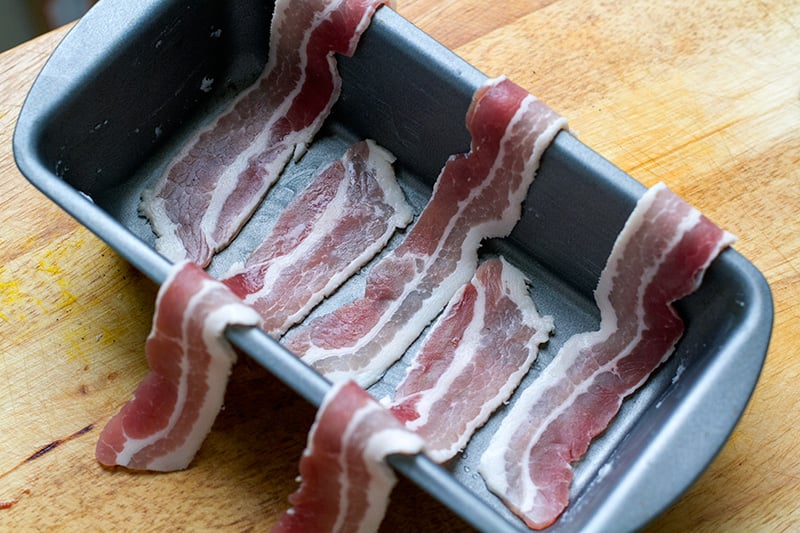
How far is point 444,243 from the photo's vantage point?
86.8 inches

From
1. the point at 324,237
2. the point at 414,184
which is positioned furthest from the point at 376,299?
the point at 414,184

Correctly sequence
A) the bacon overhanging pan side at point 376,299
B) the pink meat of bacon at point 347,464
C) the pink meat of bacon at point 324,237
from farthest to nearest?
1. the pink meat of bacon at point 324,237
2. the bacon overhanging pan side at point 376,299
3. the pink meat of bacon at point 347,464

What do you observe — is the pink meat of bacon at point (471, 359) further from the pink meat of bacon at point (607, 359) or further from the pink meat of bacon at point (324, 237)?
the pink meat of bacon at point (324, 237)

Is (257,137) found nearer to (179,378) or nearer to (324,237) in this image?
(324,237)

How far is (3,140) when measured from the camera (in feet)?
7.43

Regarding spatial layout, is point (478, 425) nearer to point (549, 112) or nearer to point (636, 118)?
point (549, 112)

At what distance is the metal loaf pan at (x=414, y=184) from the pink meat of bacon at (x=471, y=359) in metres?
0.05

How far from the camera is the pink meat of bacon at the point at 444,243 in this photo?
6.51 ft

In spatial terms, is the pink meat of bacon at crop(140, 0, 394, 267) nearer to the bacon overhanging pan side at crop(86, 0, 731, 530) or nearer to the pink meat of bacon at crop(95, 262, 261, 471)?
the bacon overhanging pan side at crop(86, 0, 731, 530)

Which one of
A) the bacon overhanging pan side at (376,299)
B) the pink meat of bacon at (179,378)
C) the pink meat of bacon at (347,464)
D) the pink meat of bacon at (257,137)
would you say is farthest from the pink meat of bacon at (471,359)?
the pink meat of bacon at (257,137)

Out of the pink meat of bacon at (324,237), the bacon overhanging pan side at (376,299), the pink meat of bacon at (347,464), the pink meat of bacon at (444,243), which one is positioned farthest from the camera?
the pink meat of bacon at (324,237)

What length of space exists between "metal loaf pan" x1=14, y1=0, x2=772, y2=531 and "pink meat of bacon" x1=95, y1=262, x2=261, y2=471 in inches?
1.9

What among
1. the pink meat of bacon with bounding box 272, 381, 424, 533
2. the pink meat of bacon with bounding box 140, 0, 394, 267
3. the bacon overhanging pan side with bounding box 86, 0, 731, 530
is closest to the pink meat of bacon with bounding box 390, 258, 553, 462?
the bacon overhanging pan side with bounding box 86, 0, 731, 530

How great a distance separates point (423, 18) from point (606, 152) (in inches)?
21.7
